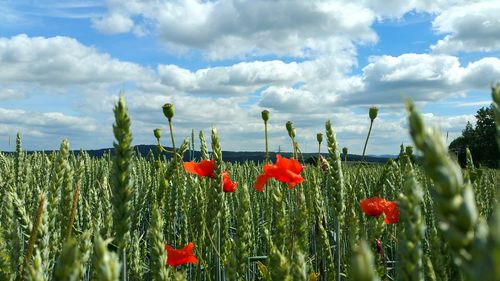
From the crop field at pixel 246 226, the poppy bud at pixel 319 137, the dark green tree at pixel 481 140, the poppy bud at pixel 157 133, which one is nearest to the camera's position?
the crop field at pixel 246 226

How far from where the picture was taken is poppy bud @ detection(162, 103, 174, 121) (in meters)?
2.53

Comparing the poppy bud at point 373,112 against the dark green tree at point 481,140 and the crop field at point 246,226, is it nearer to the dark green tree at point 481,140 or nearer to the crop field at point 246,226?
the crop field at point 246,226

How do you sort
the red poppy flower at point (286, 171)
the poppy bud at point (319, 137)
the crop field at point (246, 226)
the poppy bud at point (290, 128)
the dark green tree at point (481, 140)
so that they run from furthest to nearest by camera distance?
the dark green tree at point (481, 140) < the poppy bud at point (319, 137) < the poppy bud at point (290, 128) < the red poppy flower at point (286, 171) < the crop field at point (246, 226)

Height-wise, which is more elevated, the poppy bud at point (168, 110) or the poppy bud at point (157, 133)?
the poppy bud at point (168, 110)

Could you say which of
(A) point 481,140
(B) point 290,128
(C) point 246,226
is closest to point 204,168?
(C) point 246,226

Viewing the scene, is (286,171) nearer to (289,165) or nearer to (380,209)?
(289,165)

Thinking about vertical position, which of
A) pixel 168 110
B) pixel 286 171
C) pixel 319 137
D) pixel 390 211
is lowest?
pixel 390 211

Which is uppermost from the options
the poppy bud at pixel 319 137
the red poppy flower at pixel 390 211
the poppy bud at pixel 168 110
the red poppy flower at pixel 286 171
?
the poppy bud at pixel 168 110

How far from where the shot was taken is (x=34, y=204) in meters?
3.07

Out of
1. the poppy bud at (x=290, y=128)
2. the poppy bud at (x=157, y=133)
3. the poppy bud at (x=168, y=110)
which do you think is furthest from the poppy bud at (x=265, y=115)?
the poppy bud at (x=157, y=133)

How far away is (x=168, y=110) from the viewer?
8.36 feet

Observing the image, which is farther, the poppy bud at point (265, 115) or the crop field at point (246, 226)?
the poppy bud at point (265, 115)

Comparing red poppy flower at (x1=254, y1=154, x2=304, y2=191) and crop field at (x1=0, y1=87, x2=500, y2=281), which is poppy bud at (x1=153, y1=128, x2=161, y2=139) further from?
red poppy flower at (x1=254, y1=154, x2=304, y2=191)

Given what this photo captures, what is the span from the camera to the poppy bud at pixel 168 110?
2531mm
